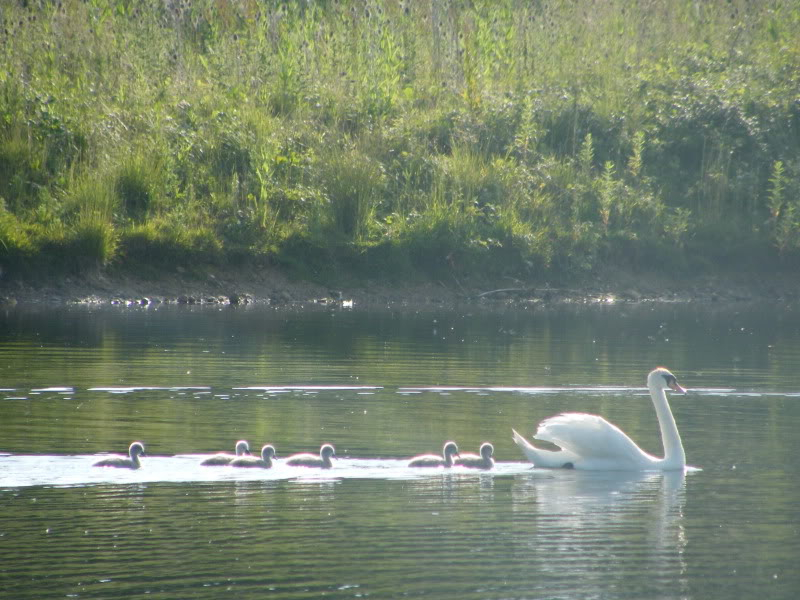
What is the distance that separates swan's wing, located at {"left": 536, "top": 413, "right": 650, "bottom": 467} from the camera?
1025cm

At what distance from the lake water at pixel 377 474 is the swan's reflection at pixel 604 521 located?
22 mm

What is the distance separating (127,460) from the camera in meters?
9.50

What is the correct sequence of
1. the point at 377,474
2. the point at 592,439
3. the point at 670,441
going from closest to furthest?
the point at 377,474
the point at 592,439
the point at 670,441

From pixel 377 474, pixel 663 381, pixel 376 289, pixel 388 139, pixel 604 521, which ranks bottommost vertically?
pixel 604 521

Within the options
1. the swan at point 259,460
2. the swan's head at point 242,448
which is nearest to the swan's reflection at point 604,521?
the swan at point 259,460

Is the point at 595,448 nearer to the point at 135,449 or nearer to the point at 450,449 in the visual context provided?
the point at 450,449

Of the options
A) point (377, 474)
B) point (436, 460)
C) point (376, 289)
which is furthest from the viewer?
point (376, 289)

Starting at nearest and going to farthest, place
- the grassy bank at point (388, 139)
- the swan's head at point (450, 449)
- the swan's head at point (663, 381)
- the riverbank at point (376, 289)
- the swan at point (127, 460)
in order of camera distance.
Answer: the swan at point (127, 460) < the swan's head at point (450, 449) < the swan's head at point (663, 381) < the riverbank at point (376, 289) < the grassy bank at point (388, 139)

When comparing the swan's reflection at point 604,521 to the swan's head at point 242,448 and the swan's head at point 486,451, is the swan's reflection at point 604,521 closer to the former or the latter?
the swan's head at point 486,451

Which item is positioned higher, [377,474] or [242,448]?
[242,448]

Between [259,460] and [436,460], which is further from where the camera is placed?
[436,460]

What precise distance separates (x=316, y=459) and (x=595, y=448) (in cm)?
202

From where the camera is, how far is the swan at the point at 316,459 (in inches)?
383

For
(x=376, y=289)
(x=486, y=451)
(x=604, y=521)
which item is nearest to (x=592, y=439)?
(x=486, y=451)
